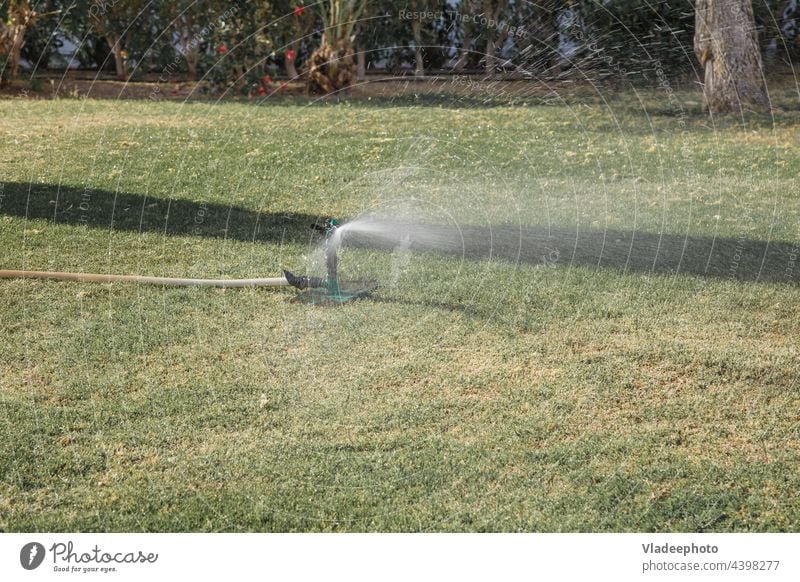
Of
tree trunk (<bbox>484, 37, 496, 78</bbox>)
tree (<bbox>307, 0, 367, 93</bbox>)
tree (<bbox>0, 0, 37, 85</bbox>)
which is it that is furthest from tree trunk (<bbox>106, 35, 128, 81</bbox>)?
tree trunk (<bbox>484, 37, 496, 78</bbox>)

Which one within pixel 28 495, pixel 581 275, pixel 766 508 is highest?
pixel 581 275

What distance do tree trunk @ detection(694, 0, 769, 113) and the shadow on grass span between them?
14.5 ft

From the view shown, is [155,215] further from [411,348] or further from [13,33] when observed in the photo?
[13,33]

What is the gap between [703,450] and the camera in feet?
14.3

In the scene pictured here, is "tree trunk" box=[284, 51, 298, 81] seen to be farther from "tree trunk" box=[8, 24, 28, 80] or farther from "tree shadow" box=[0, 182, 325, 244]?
"tree shadow" box=[0, 182, 325, 244]

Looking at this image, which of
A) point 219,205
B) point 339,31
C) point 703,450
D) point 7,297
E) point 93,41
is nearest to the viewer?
point 703,450

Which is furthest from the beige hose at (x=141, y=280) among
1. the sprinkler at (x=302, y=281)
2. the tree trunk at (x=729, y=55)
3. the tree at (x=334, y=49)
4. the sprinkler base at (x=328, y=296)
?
the tree trunk at (x=729, y=55)

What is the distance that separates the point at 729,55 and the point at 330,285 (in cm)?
740

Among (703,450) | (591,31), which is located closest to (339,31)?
(591,31)

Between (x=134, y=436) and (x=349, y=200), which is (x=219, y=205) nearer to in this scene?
(x=349, y=200)

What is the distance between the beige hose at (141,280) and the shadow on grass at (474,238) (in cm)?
104

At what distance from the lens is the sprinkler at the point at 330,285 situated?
584cm

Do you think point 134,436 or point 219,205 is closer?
point 134,436

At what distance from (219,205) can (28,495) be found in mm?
4501
